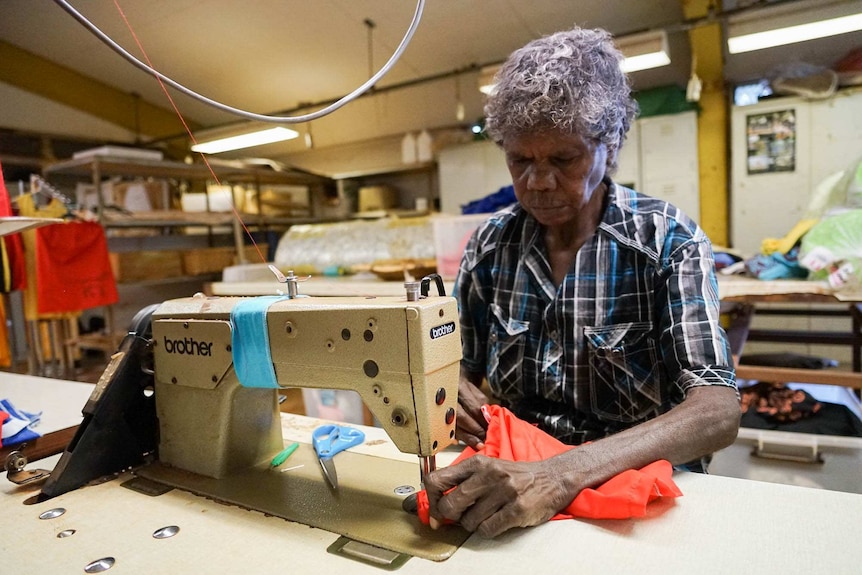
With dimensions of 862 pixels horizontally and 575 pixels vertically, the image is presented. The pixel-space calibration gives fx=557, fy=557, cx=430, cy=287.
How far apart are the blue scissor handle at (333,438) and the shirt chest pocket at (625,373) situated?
521 millimetres

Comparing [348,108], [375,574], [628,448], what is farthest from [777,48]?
[375,574]

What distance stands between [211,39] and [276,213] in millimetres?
2139

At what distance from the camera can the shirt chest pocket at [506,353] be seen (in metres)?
1.30

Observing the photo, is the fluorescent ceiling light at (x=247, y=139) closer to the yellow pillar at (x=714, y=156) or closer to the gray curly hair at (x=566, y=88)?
the yellow pillar at (x=714, y=156)

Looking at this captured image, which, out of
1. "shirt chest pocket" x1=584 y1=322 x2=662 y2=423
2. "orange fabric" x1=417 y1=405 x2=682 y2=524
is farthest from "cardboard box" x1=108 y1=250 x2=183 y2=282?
"orange fabric" x1=417 y1=405 x2=682 y2=524

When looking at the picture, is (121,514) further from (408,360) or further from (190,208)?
(190,208)

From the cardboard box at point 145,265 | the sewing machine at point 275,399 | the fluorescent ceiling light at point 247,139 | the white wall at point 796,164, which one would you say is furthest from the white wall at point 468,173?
the sewing machine at point 275,399

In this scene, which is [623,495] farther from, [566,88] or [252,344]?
[566,88]

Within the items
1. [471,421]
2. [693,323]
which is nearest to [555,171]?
[693,323]

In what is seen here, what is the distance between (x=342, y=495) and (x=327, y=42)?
5.43 meters

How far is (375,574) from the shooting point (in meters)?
0.71

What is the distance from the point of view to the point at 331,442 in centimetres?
112

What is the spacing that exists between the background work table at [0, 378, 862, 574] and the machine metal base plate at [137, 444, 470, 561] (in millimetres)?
28

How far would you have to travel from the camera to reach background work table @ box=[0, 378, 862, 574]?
690 millimetres
